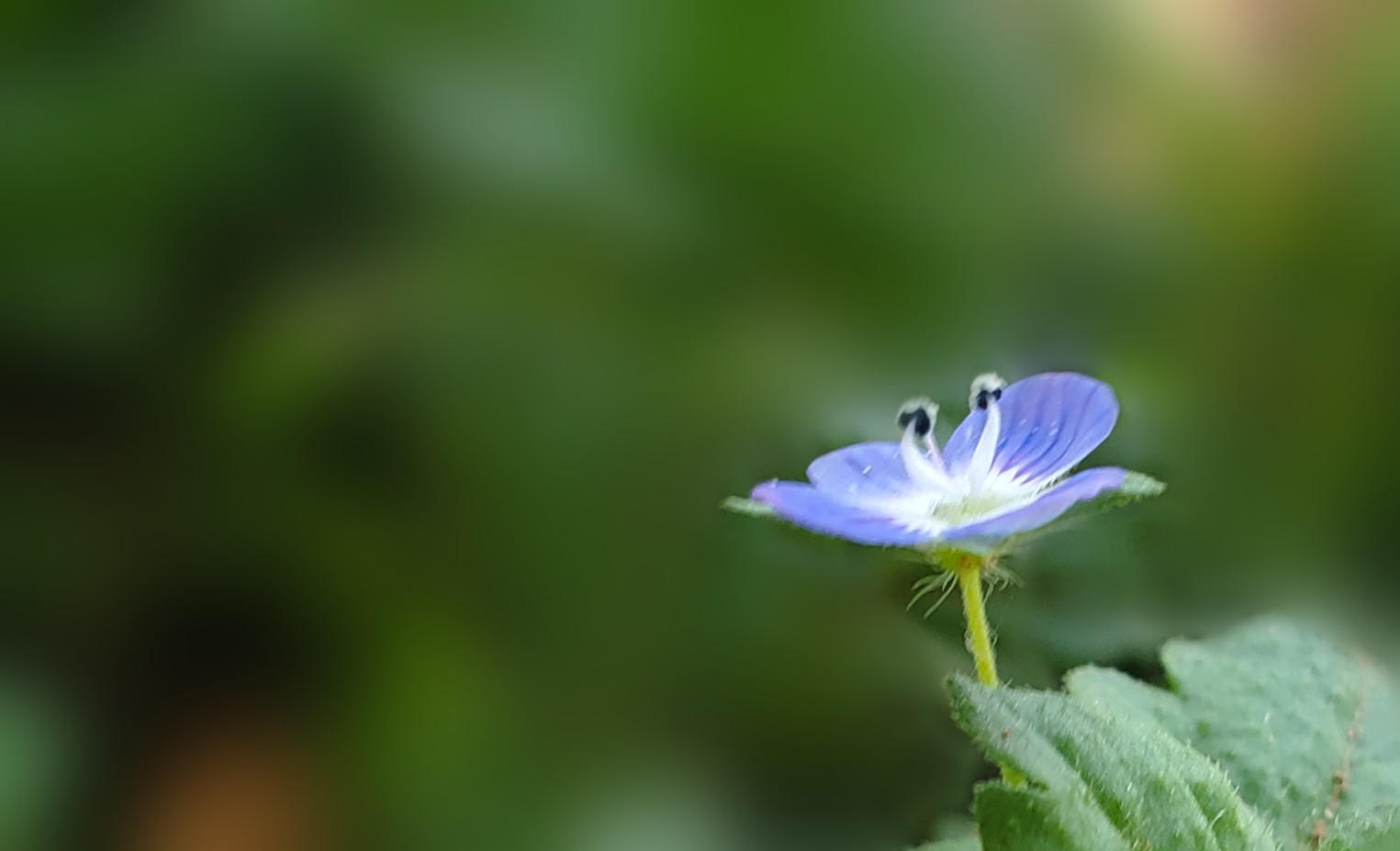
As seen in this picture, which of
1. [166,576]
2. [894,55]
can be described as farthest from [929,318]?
[166,576]

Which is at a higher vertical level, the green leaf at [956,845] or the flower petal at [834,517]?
the flower petal at [834,517]

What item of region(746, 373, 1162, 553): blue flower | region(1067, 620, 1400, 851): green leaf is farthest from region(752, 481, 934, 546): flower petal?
region(1067, 620, 1400, 851): green leaf

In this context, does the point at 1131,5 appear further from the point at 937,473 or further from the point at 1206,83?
the point at 937,473

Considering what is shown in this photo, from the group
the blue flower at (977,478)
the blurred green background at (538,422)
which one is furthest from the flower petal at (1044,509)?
the blurred green background at (538,422)

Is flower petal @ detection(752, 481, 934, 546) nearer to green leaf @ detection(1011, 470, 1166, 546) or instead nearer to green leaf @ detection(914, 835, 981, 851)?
green leaf @ detection(1011, 470, 1166, 546)

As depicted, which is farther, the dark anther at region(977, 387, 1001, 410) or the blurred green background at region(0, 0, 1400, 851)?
the blurred green background at region(0, 0, 1400, 851)

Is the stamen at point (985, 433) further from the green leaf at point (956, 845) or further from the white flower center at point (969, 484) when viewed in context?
the green leaf at point (956, 845)

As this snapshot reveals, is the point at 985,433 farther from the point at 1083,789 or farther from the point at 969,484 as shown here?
the point at 1083,789

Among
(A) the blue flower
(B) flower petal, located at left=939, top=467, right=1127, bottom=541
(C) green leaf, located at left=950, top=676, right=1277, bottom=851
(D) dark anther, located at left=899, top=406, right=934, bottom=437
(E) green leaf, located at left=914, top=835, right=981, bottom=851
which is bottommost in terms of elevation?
(C) green leaf, located at left=950, top=676, right=1277, bottom=851
